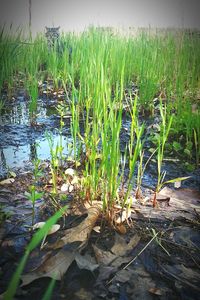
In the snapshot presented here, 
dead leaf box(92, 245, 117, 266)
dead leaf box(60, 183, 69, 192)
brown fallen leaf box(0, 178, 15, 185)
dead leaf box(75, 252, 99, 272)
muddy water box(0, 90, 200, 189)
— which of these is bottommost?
dead leaf box(92, 245, 117, 266)

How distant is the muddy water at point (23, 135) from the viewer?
1.54 meters

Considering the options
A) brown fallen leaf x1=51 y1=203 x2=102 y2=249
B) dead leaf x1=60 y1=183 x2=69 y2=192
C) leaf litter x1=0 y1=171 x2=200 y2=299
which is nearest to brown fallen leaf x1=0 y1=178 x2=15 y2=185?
leaf litter x1=0 y1=171 x2=200 y2=299

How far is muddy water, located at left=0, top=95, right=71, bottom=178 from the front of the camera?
154 centimetres

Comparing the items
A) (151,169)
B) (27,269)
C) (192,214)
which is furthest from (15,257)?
(151,169)

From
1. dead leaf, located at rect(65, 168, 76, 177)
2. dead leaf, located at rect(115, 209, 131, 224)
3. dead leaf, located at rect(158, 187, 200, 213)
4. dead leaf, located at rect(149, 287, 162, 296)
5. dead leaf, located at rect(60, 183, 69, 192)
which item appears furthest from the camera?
dead leaf, located at rect(65, 168, 76, 177)

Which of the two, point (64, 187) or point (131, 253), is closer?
point (131, 253)

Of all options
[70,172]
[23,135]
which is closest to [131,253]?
[70,172]

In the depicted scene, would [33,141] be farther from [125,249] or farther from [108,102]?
[125,249]

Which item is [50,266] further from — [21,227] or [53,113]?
[53,113]

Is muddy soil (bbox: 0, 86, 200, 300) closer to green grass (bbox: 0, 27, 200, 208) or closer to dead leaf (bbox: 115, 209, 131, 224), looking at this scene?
dead leaf (bbox: 115, 209, 131, 224)

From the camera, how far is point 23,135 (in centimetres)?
192

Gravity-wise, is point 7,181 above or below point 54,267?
above

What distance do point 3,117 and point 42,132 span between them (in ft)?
1.70

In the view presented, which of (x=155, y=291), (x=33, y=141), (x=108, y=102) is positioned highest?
(x=108, y=102)
